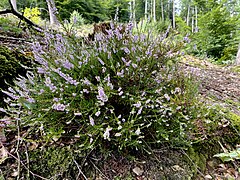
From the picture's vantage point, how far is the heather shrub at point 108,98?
3.78 ft

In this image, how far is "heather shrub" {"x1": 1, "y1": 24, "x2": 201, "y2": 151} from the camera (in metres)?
1.15

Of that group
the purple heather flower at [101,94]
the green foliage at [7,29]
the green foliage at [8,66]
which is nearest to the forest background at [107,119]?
the purple heather flower at [101,94]

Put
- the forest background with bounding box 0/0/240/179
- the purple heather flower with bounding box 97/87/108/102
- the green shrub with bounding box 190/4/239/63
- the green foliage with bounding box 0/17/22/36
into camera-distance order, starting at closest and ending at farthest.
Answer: the purple heather flower with bounding box 97/87/108/102 → the forest background with bounding box 0/0/240/179 → the green foliage with bounding box 0/17/22/36 → the green shrub with bounding box 190/4/239/63

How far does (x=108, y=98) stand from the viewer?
1231mm

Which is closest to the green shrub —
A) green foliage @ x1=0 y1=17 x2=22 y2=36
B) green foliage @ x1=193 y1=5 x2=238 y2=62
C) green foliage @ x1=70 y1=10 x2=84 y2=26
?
green foliage @ x1=193 y1=5 x2=238 y2=62

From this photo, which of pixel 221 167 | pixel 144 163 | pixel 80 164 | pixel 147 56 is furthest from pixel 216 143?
pixel 80 164

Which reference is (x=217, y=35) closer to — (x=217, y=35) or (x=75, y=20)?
(x=217, y=35)

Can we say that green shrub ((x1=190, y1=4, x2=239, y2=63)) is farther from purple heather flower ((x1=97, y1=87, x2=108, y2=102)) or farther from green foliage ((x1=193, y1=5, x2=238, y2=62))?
purple heather flower ((x1=97, y1=87, x2=108, y2=102))

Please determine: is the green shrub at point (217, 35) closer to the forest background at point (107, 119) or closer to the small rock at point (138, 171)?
the forest background at point (107, 119)

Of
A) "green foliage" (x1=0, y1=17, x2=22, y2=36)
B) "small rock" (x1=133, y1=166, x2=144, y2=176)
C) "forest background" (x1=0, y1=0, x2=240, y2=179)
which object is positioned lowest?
"small rock" (x1=133, y1=166, x2=144, y2=176)

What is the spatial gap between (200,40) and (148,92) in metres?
6.22

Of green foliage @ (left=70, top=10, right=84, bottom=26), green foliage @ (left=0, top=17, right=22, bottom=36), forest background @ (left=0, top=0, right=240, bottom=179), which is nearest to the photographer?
forest background @ (left=0, top=0, right=240, bottom=179)

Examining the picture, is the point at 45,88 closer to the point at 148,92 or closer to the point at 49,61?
the point at 49,61

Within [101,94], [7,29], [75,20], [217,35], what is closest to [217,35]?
[217,35]
